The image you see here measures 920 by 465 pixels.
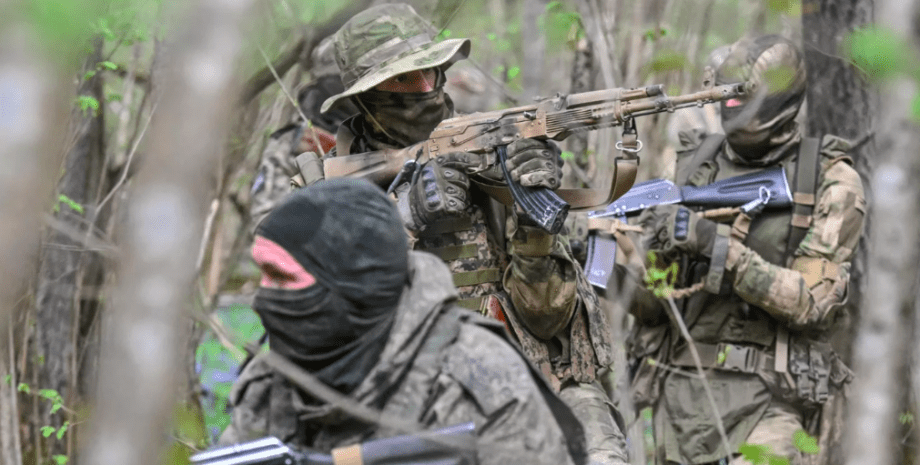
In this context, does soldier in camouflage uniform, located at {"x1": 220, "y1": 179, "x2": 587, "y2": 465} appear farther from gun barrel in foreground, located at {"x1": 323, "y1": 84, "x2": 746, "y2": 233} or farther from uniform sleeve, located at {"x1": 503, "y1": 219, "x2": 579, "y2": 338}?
uniform sleeve, located at {"x1": 503, "y1": 219, "x2": 579, "y2": 338}

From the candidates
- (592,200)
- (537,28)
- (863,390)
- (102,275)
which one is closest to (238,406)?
(863,390)

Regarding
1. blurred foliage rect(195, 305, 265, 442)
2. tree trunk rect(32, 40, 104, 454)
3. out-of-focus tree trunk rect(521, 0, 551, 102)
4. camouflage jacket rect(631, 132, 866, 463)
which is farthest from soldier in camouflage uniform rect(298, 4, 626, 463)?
out-of-focus tree trunk rect(521, 0, 551, 102)

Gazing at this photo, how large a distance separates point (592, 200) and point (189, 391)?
3275 mm

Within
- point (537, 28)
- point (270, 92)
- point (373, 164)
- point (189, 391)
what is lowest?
point (189, 391)

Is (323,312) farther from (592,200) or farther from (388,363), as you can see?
(592,200)

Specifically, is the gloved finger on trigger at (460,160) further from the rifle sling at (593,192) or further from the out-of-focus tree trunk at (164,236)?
the out-of-focus tree trunk at (164,236)

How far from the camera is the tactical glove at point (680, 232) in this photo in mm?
5402

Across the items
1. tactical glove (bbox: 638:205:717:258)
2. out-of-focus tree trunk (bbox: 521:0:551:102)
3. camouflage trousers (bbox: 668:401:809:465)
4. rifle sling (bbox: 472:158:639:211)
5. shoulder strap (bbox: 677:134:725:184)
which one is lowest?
camouflage trousers (bbox: 668:401:809:465)

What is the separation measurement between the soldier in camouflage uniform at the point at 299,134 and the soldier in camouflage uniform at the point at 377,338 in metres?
4.76

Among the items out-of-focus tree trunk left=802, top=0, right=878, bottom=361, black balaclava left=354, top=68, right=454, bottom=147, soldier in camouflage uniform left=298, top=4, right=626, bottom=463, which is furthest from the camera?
out-of-focus tree trunk left=802, top=0, right=878, bottom=361

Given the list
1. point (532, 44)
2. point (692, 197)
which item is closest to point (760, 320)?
point (692, 197)

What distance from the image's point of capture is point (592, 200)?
4684 millimetres

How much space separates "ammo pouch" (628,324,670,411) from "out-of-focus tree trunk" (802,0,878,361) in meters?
0.94

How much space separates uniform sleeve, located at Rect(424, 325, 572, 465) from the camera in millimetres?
2717
